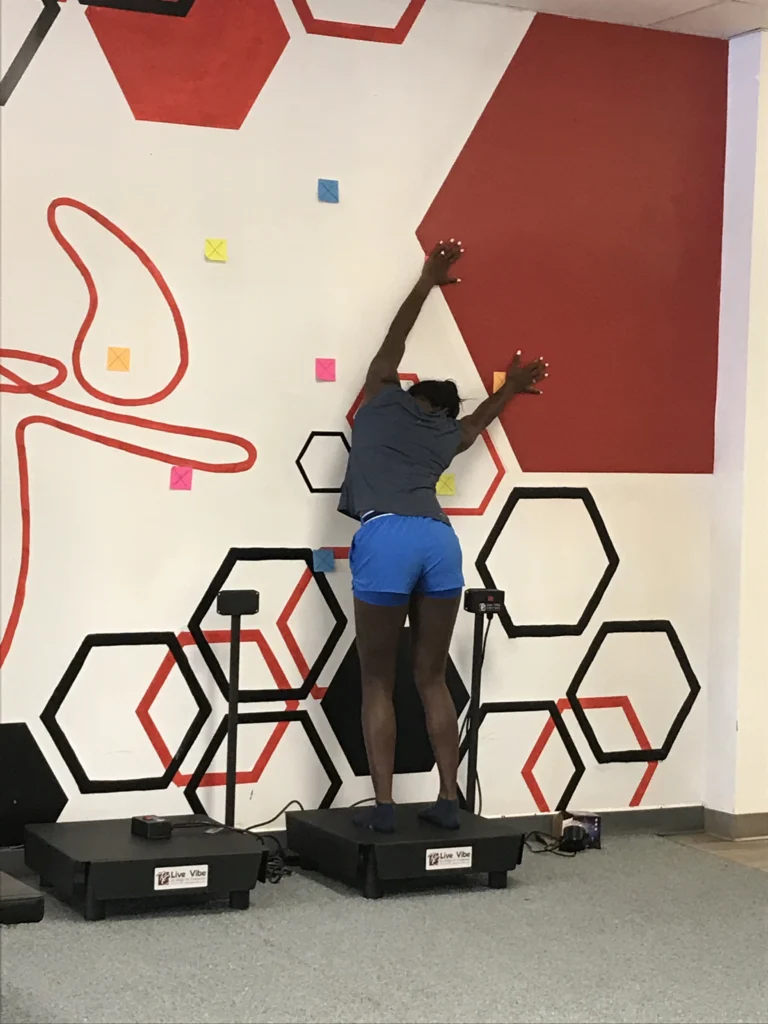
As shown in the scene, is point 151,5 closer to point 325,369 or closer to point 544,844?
point 325,369

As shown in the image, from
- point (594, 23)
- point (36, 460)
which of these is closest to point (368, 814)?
point (36, 460)

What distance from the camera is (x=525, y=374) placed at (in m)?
4.59

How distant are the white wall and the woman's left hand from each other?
0.09 metres

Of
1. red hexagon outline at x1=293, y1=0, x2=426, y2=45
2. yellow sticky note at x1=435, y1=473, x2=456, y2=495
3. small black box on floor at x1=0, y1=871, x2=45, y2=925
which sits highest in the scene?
red hexagon outline at x1=293, y1=0, x2=426, y2=45

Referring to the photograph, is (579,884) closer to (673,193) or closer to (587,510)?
(587,510)

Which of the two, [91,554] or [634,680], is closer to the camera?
[91,554]

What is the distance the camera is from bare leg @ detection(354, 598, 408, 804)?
4.09 metres

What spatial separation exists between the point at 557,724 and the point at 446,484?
893mm

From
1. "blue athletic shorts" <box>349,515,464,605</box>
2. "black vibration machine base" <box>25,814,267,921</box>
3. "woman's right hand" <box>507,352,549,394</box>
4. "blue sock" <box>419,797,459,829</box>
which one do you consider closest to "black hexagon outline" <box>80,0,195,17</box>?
"woman's right hand" <box>507,352,549,394</box>

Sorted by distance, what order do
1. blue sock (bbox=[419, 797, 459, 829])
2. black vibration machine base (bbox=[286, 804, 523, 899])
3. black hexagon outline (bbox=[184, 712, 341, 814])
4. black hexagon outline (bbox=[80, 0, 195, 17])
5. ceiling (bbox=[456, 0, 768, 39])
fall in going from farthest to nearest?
ceiling (bbox=[456, 0, 768, 39]), black hexagon outline (bbox=[184, 712, 341, 814]), blue sock (bbox=[419, 797, 459, 829]), black hexagon outline (bbox=[80, 0, 195, 17]), black vibration machine base (bbox=[286, 804, 523, 899])

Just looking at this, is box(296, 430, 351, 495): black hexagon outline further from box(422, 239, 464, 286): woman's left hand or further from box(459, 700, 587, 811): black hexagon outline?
box(459, 700, 587, 811): black hexagon outline

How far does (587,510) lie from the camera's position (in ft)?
15.6

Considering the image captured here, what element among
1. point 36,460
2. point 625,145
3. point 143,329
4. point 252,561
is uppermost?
point 625,145

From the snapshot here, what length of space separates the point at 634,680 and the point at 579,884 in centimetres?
89
